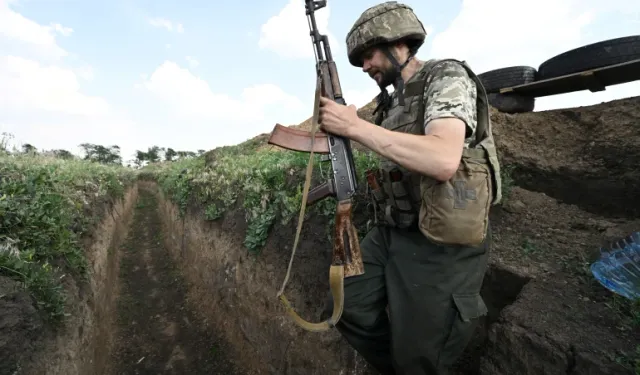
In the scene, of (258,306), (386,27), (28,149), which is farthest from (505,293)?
(28,149)

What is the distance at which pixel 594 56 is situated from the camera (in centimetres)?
494

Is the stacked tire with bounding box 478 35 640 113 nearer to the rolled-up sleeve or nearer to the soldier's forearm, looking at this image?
the rolled-up sleeve

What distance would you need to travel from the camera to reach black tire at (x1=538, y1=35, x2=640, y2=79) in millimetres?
4652

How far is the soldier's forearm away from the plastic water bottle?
160cm

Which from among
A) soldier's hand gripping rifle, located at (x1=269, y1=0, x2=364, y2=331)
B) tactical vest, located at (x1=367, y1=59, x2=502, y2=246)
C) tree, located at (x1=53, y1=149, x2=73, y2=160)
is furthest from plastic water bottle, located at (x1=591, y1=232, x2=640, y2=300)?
tree, located at (x1=53, y1=149, x2=73, y2=160)

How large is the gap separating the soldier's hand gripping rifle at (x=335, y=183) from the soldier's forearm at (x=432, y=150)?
0.63 metres

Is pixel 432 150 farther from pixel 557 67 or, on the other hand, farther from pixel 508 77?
pixel 508 77

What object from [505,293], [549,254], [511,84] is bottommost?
[505,293]

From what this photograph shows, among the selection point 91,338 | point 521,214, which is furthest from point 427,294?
point 91,338

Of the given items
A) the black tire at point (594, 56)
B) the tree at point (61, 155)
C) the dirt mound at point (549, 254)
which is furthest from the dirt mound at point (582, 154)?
the tree at point (61, 155)

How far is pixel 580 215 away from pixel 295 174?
3526 mm

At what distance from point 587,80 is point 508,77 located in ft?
4.61

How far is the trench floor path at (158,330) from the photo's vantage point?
4.84 m

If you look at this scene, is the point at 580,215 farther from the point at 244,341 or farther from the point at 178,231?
the point at 178,231
